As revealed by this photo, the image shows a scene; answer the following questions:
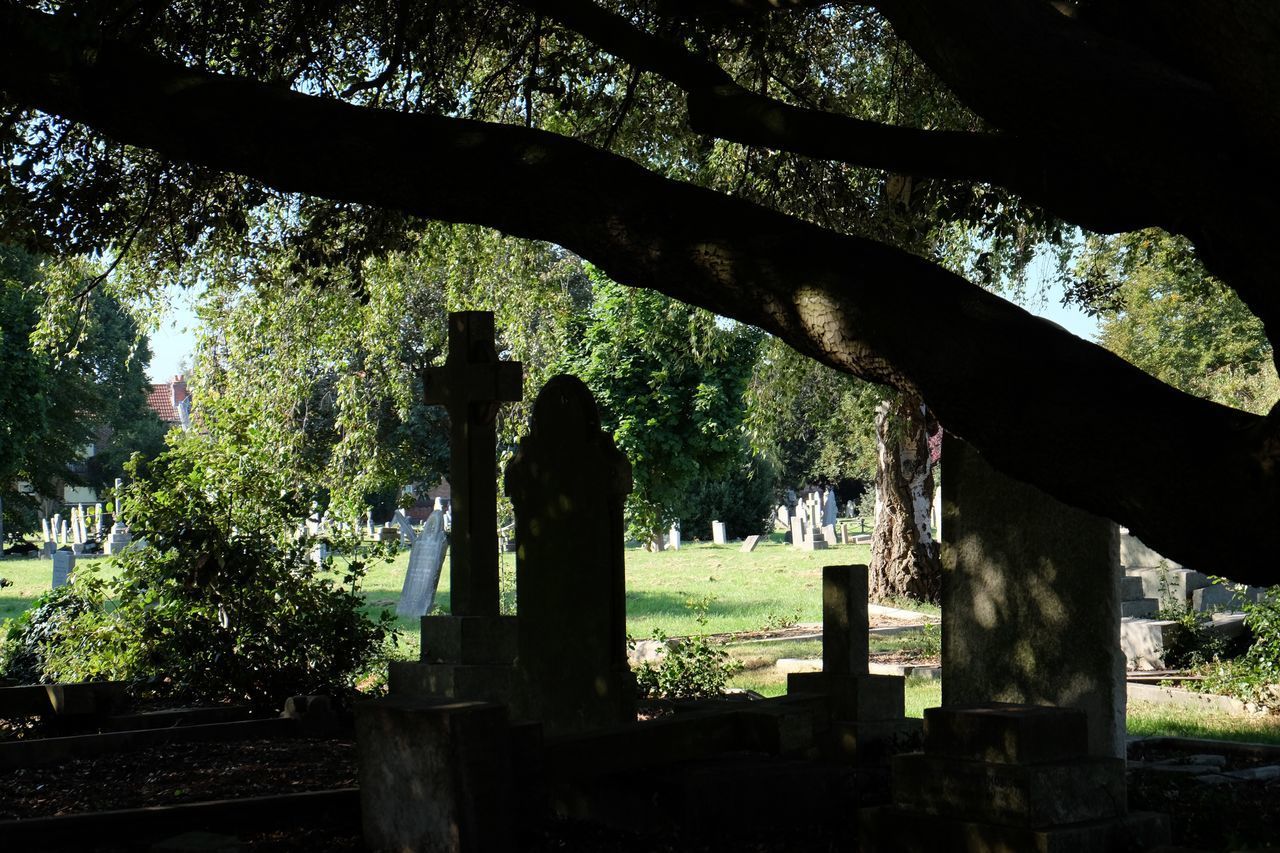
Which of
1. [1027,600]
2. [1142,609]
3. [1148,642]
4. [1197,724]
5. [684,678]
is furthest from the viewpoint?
[1142,609]

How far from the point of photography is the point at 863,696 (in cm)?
755

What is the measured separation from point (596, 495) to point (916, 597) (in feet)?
42.9

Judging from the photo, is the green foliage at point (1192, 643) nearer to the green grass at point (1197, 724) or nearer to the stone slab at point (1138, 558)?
the green grass at point (1197, 724)

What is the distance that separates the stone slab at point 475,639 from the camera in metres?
8.98

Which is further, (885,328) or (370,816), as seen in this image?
(370,816)

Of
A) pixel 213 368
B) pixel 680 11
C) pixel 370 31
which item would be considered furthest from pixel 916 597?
pixel 680 11

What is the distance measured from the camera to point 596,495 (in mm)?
7180

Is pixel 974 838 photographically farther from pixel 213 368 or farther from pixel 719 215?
pixel 213 368

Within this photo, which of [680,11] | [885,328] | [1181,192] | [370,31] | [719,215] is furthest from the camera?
[370,31]

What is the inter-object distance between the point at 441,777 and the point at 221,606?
5.18 metres

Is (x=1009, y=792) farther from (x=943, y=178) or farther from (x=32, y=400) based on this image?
(x=32, y=400)

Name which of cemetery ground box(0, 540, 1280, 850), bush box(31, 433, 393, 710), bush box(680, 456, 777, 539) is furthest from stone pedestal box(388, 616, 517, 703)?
bush box(680, 456, 777, 539)

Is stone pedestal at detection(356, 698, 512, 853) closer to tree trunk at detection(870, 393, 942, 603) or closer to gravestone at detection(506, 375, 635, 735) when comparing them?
gravestone at detection(506, 375, 635, 735)

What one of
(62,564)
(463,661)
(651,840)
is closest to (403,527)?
(62,564)
